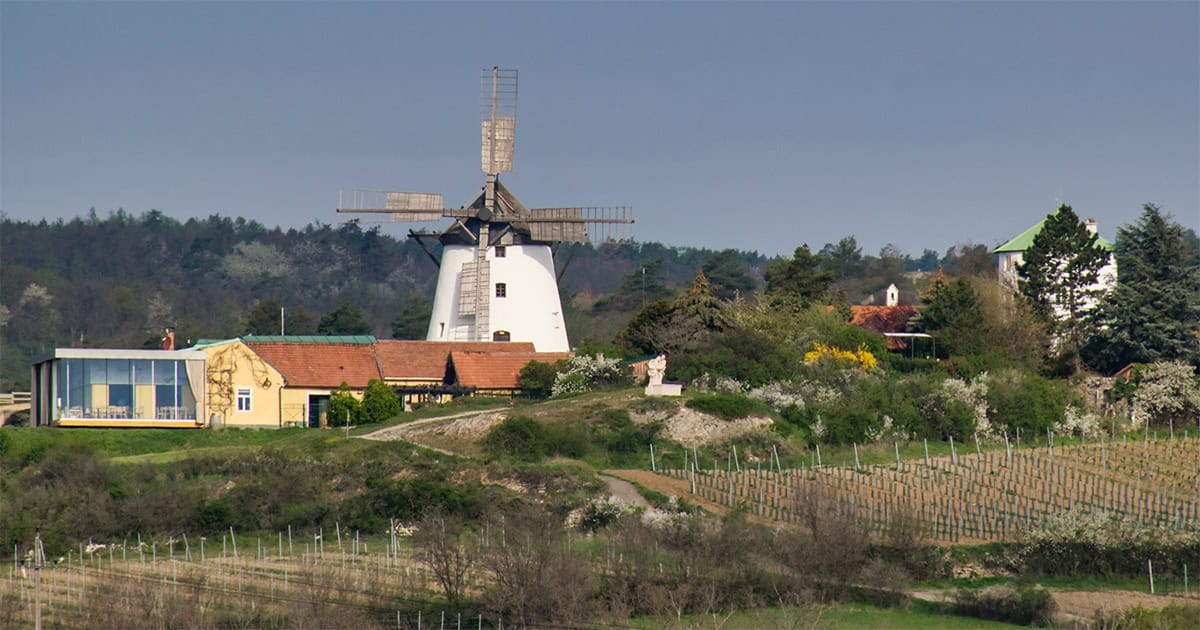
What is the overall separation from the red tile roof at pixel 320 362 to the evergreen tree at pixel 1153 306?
81.3 feet

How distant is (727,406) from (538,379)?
7.80 m

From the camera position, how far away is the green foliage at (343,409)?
48.6m

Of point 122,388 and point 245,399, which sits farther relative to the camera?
point 245,399

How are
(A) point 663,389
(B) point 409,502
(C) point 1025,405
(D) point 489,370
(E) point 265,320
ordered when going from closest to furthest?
(B) point 409,502, (A) point 663,389, (C) point 1025,405, (D) point 489,370, (E) point 265,320

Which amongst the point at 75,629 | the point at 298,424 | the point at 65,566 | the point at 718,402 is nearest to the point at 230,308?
the point at 298,424

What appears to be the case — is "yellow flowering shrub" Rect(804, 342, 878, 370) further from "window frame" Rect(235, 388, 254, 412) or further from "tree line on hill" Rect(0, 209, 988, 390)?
"tree line on hill" Rect(0, 209, 988, 390)

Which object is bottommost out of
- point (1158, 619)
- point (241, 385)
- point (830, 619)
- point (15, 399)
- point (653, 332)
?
point (830, 619)

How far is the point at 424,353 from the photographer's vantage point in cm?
5372

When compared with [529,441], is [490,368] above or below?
above

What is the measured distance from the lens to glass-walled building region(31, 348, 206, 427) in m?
47.7

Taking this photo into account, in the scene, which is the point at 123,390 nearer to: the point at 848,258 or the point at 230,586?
the point at 230,586

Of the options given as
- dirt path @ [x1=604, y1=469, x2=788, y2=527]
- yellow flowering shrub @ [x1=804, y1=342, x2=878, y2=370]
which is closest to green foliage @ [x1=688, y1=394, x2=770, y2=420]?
dirt path @ [x1=604, y1=469, x2=788, y2=527]

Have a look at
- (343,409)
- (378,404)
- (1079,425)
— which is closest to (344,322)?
(343,409)

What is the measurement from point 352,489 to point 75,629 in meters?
12.9
